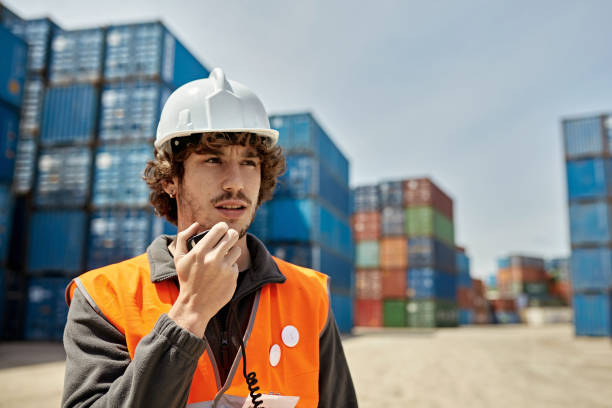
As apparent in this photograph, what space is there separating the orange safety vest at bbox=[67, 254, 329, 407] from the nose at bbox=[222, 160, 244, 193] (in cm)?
35

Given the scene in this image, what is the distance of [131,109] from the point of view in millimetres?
16203

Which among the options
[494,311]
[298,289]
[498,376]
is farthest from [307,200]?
[494,311]

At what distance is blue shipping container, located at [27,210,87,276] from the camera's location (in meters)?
16.2

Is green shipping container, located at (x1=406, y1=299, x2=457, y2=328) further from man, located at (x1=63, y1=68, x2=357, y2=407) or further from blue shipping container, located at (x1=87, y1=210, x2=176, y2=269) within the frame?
man, located at (x1=63, y1=68, x2=357, y2=407)

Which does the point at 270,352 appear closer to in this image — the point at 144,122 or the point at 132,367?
the point at 132,367

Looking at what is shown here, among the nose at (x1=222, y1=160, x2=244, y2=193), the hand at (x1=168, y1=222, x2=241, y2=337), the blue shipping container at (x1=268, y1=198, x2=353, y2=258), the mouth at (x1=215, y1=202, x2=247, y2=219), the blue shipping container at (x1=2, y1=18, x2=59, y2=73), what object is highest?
the blue shipping container at (x1=2, y1=18, x2=59, y2=73)

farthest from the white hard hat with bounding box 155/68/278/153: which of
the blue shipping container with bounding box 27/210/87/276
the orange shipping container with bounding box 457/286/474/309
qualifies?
the orange shipping container with bounding box 457/286/474/309

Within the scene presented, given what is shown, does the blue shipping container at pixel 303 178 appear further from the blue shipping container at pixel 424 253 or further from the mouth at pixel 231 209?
the mouth at pixel 231 209

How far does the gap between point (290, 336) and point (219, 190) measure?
1.75 ft

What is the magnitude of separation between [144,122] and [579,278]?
1980 centimetres

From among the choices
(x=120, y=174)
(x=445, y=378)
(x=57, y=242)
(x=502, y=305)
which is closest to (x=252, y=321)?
(x=445, y=378)

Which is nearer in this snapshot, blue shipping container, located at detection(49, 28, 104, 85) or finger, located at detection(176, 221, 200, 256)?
finger, located at detection(176, 221, 200, 256)

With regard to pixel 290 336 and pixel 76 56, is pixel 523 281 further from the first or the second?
pixel 290 336

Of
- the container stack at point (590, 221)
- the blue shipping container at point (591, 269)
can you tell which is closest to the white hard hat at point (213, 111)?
the container stack at point (590, 221)
